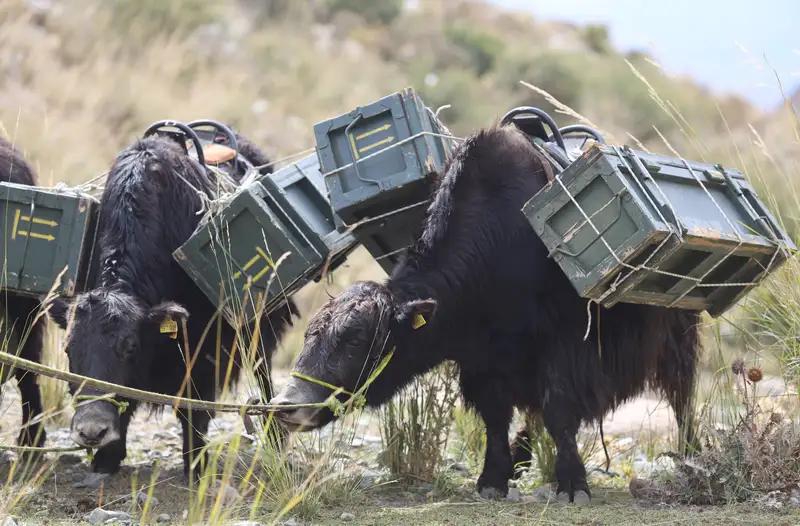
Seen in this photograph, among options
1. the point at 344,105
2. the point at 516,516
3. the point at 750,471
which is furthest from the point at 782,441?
the point at 344,105

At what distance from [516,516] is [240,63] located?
55.5 feet

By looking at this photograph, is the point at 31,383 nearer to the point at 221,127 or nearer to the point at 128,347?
the point at 128,347

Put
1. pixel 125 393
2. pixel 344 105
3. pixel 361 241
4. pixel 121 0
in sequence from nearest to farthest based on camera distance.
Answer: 1. pixel 125 393
2. pixel 361 241
3. pixel 121 0
4. pixel 344 105

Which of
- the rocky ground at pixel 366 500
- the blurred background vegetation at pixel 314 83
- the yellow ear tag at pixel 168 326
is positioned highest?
the blurred background vegetation at pixel 314 83

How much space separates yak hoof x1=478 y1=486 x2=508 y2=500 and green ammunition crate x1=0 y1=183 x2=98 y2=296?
2547 mm

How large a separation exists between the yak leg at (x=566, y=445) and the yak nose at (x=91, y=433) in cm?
228

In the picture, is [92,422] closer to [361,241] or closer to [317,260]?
[317,260]

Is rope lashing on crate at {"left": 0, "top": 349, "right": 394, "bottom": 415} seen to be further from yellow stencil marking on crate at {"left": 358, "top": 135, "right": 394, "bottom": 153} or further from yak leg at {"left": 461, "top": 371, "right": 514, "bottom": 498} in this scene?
yellow stencil marking on crate at {"left": 358, "top": 135, "right": 394, "bottom": 153}

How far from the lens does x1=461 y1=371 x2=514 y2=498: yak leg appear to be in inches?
249

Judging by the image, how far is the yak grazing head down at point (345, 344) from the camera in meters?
5.41

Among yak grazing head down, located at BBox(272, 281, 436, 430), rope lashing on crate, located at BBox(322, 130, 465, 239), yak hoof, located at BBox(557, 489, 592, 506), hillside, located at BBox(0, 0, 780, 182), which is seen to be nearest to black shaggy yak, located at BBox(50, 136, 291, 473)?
yak grazing head down, located at BBox(272, 281, 436, 430)

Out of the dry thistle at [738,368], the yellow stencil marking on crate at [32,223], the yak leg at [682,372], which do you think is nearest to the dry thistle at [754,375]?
the dry thistle at [738,368]

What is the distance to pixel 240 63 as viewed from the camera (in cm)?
2119

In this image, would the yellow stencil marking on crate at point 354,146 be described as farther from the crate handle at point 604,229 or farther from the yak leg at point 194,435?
the yak leg at point 194,435
